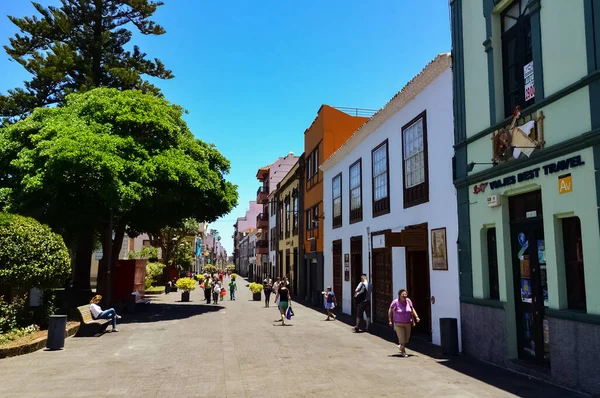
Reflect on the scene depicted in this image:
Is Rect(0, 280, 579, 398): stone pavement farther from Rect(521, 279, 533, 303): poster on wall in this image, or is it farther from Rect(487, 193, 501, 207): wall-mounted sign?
Rect(487, 193, 501, 207): wall-mounted sign

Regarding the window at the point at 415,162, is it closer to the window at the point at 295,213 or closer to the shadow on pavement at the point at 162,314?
the shadow on pavement at the point at 162,314

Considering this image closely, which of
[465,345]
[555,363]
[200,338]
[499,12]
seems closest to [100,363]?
[200,338]

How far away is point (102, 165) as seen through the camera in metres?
16.5

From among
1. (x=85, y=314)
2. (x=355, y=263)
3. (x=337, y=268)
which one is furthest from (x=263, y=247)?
(x=85, y=314)

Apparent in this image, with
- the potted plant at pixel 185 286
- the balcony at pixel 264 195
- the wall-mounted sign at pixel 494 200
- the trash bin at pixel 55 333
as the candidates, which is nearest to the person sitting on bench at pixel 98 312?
the trash bin at pixel 55 333

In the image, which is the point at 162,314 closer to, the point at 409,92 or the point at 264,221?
the point at 409,92

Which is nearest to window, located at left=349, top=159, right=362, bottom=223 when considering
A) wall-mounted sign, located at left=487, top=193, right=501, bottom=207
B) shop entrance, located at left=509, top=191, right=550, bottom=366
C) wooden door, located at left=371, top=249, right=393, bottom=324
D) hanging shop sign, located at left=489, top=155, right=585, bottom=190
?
wooden door, located at left=371, top=249, right=393, bottom=324

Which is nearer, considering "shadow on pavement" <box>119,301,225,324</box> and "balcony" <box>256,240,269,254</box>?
"shadow on pavement" <box>119,301,225,324</box>

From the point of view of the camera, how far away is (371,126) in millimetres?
18422

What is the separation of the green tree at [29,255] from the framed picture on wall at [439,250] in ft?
35.7

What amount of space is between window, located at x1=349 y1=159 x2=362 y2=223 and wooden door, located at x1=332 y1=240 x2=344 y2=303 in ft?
8.31

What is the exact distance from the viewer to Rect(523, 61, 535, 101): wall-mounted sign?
9258 mm

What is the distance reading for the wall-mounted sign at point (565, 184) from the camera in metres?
7.87

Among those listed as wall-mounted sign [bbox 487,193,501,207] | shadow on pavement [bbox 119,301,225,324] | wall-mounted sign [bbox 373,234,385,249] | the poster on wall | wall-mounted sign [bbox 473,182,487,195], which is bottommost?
shadow on pavement [bbox 119,301,225,324]
